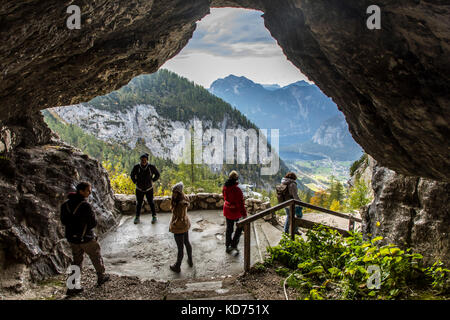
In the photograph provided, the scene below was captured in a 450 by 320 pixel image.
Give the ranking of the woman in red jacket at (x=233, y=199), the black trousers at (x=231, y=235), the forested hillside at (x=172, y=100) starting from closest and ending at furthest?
the woman in red jacket at (x=233, y=199) → the black trousers at (x=231, y=235) → the forested hillside at (x=172, y=100)

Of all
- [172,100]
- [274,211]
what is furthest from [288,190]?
[172,100]

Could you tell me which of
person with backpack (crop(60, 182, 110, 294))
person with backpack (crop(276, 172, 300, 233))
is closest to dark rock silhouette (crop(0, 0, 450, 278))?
person with backpack (crop(60, 182, 110, 294))

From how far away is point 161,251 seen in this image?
Result: 6801 millimetres

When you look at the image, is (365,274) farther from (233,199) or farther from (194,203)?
(194,203)

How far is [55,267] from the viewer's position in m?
5.20

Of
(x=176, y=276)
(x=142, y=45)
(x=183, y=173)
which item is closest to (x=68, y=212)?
(x=176, y=276)

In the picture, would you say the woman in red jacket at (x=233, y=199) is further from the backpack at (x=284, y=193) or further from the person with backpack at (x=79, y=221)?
the person with backpack at (x=79, y=221)

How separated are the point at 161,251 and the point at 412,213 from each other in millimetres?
5653

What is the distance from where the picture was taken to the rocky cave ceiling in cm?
355

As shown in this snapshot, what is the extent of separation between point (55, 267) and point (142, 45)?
16.9ft

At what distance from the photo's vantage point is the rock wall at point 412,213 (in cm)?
468

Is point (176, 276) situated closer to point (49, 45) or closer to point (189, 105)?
point (49, 45)

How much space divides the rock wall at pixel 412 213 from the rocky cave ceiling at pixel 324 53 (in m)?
0.52

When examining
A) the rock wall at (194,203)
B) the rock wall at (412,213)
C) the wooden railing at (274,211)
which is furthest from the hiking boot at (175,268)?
the rock wall at (412,213)
